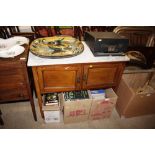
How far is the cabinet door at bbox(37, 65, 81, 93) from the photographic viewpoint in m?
1.23

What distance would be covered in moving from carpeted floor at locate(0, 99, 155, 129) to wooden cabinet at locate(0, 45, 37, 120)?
1.25 ft

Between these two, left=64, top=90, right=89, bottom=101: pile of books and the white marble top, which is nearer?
the white marble top

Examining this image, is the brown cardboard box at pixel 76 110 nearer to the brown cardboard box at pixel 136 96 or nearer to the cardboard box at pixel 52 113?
the cardboard box at pixel 52 113

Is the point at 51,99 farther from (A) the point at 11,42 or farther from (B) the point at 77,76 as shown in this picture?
(A) the point at 11,42

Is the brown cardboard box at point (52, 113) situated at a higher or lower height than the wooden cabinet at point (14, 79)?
lower

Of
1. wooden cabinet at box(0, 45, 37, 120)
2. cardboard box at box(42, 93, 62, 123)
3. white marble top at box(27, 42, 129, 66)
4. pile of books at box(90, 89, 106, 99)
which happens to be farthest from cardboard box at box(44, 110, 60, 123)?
white marble top at box(27, 42, 129, 66)

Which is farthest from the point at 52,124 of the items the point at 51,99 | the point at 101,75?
the point at 101,75

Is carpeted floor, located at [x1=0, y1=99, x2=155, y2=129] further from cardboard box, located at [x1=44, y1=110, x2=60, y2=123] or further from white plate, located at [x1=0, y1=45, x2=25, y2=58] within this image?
white plate, located at [x1=0, y1=45, x2=25, y2=58]

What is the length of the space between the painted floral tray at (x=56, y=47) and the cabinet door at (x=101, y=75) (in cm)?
20

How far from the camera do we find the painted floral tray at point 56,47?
122 centimetres

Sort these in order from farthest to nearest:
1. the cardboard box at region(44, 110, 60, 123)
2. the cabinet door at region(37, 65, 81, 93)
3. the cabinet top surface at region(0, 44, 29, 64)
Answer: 1. the cardboard box at region(44, 110, 60, 123)
2. the cabinet door at region(37, 65, 81, 93)
3. the cabinet top surface at region(0, 44, 29, 64)

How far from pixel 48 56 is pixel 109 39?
0.54m

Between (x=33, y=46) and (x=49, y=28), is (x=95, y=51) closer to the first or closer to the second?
(x=33, y=46)

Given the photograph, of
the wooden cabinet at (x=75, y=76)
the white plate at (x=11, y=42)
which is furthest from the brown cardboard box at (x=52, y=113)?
the white plate at (x=11, y=42)
